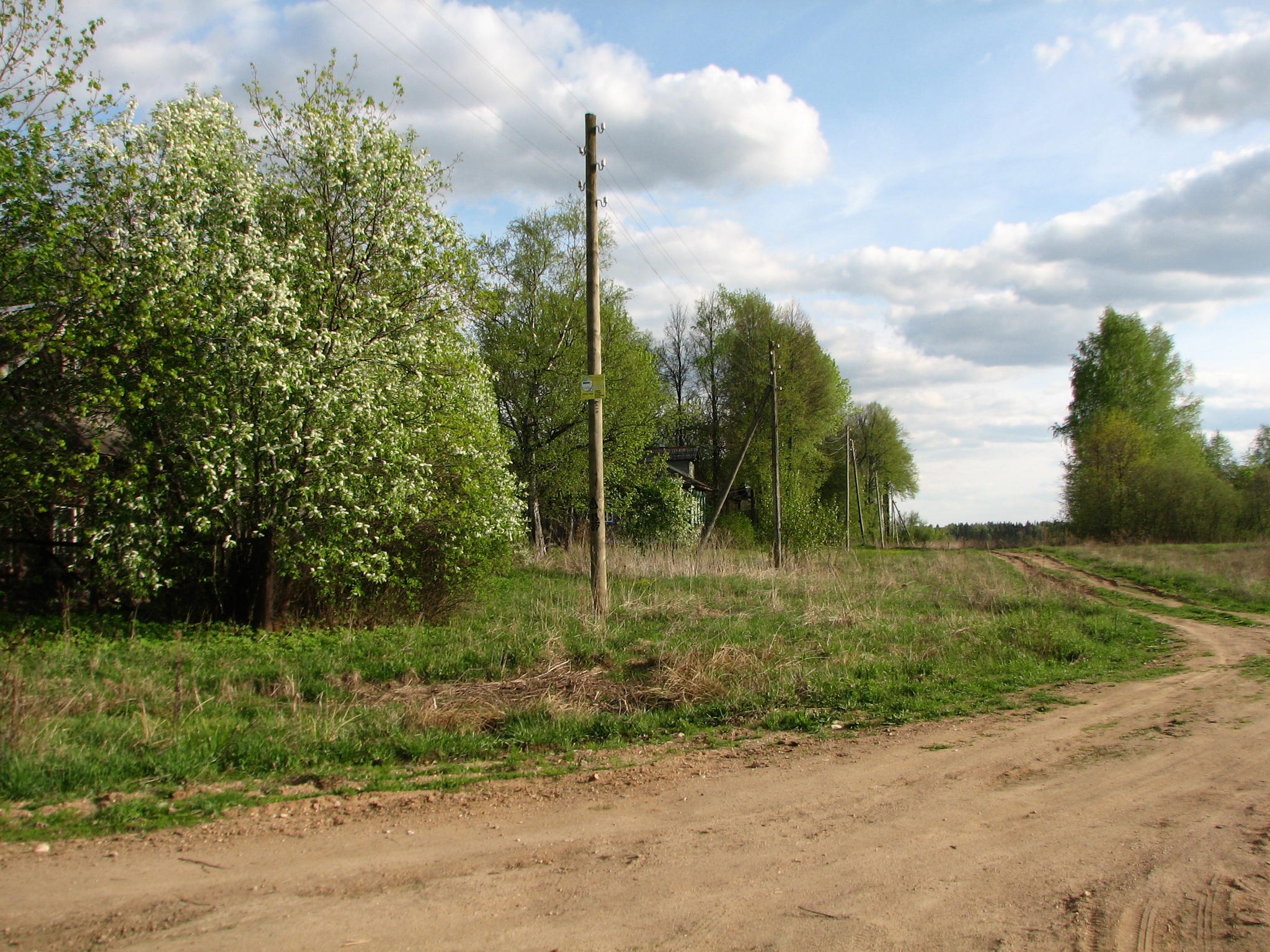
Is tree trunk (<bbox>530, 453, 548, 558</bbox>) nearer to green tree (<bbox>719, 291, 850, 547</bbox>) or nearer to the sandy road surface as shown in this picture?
green tree (<bbox>719, 291, 850, 547</bbox>)

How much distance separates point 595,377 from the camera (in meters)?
14.0

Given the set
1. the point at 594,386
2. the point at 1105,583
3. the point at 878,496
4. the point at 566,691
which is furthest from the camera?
the point at 878,496

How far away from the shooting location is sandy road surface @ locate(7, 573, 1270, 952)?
3.89 metres

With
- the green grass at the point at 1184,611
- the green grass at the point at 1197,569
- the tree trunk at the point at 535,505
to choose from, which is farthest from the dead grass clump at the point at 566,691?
the tree trunk at the point at 535,505

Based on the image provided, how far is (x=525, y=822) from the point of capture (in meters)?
5.53

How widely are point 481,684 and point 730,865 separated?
5.39 m

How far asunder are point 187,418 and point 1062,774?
11.9 m

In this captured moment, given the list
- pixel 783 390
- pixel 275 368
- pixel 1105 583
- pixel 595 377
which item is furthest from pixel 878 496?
pixel 275 368

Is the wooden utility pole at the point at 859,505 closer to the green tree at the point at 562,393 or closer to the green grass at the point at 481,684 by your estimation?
the green tree at the point at 562,393

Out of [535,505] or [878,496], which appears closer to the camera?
[535,505]

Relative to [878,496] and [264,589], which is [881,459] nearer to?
[878,496]

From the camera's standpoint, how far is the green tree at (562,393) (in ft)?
105

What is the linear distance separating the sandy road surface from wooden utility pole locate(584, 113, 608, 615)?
292 inches

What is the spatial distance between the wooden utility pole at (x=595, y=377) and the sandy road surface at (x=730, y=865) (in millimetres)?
7427
